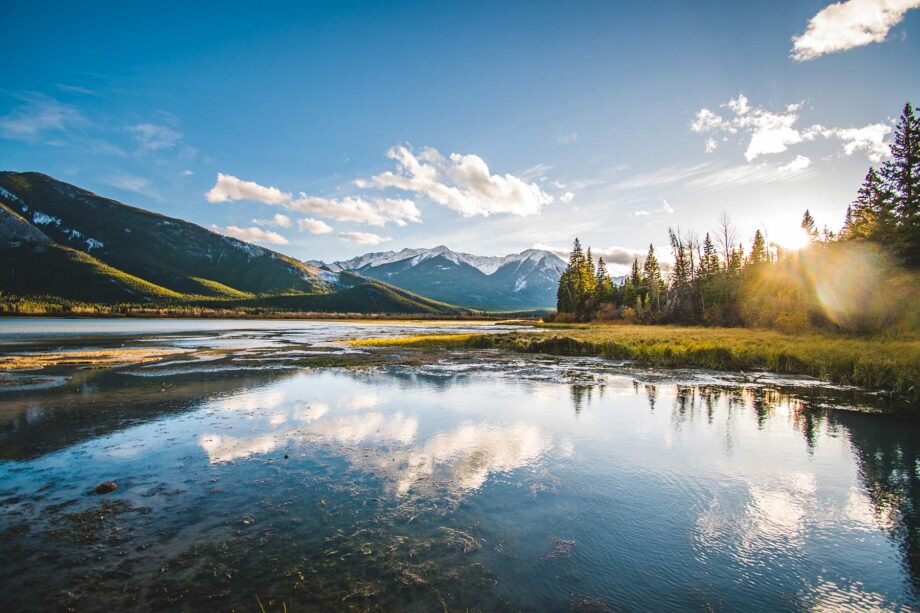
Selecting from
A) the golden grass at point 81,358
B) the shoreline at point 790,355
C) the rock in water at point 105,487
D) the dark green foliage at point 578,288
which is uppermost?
the dark green foliage at point 578,288

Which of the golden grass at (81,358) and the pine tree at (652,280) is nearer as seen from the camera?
the golden grass at (81,358)

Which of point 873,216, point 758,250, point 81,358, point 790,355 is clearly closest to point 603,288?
point 758,250

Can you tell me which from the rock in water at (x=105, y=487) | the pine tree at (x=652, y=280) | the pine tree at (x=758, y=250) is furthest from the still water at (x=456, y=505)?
the pine tree at (x=758, y=250)

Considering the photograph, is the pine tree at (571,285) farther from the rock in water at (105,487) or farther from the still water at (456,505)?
the rock in water at (105,487)

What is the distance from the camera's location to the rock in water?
9.74 meters

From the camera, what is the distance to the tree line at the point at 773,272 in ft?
137

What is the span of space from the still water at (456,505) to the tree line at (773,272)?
1311 inches

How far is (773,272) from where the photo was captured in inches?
2657

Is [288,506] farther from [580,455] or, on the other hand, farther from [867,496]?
[867,496]

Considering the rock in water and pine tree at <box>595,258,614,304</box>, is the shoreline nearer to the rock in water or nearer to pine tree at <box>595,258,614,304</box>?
the rock in water

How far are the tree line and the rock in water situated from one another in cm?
4877

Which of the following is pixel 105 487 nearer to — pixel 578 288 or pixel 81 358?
pixel 81 358

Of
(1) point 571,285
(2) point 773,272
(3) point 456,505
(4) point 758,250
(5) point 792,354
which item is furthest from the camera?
(1) point 571,285

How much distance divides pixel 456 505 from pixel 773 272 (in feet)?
255
